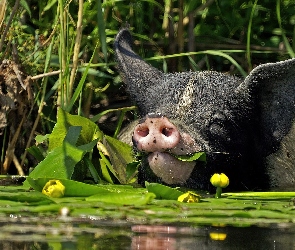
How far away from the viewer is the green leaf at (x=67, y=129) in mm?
5902

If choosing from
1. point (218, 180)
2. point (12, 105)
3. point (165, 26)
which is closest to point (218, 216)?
point (218, 180)

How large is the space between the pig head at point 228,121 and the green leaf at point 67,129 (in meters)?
0.37

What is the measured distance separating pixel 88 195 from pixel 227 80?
1492mm

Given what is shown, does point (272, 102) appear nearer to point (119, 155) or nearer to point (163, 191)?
point (119, 155)

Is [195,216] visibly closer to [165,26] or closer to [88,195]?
[88,195]

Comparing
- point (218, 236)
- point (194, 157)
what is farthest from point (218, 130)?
point (218, 236)

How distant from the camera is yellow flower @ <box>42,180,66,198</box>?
490 cm

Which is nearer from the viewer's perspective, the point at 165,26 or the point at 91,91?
the point at 91,91

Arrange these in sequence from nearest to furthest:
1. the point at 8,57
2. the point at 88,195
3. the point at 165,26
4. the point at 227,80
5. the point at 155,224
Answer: the point at 155,224, the point at 88,195, the point at 227,80, the point at 8,57, the point at 165,26

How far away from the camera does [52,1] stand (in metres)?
7.00

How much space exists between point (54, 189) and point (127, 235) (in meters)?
1.01

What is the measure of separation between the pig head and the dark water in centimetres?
124

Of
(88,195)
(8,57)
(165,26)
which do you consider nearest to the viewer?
(88,195)

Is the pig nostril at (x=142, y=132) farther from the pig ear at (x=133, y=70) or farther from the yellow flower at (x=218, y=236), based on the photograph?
the yellow flower at (x=218, y=236)
